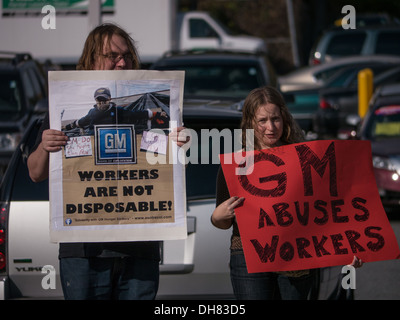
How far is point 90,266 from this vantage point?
4.05m

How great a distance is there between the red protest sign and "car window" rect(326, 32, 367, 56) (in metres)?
19.6

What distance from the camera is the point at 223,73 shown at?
11.3m

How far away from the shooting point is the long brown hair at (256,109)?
4.23 metres

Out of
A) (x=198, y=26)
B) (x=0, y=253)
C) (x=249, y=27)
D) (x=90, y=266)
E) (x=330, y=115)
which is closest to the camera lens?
(x=90, y=266)

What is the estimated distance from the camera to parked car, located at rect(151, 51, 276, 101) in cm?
1102

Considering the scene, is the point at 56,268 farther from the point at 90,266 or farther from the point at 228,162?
the point at 228,162

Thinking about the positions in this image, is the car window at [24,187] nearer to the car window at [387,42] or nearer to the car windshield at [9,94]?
the car windshield at [9,94]

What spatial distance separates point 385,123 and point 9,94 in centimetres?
487

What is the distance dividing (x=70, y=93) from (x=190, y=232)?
1.36 meters

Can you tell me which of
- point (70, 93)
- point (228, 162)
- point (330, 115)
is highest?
point (70, 93)

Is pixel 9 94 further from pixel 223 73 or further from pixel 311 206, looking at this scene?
pixel 311 206

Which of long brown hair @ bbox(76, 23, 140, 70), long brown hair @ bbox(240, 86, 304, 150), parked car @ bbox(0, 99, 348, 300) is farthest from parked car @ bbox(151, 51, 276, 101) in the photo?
long brown hair @ bbox(76, 23, 140, 70)

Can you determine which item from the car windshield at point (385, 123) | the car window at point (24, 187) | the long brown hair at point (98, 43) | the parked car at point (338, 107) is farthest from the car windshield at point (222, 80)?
the long brown hair at point (98, 43)

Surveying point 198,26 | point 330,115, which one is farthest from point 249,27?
point 330,115
